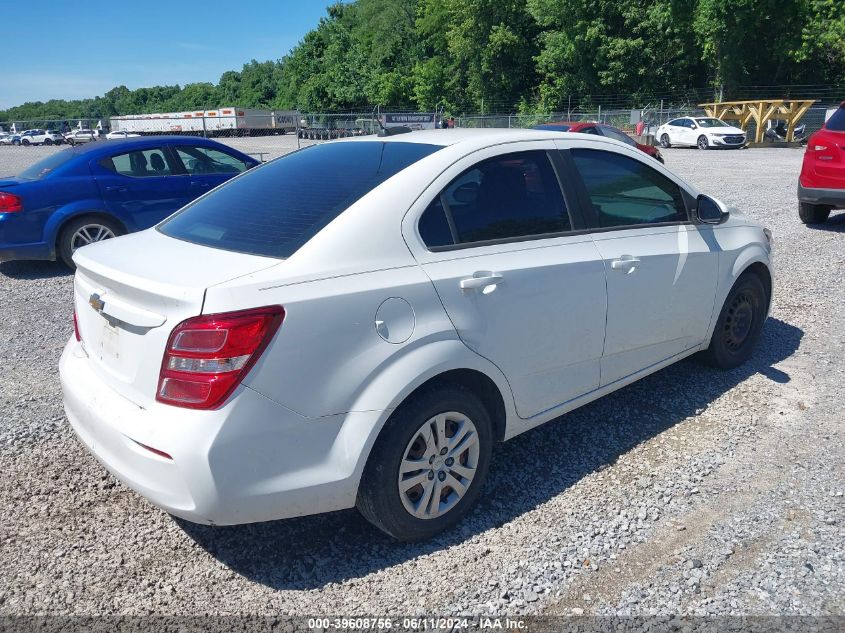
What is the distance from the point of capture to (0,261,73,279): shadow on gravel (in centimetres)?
838

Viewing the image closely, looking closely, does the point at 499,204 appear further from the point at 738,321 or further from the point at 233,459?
the point at 738,321

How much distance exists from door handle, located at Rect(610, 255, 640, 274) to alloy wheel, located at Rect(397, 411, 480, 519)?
4.07ft

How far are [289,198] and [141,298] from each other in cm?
90

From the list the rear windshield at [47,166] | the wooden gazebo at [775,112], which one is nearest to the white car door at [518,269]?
the rear windshield at [47,166]

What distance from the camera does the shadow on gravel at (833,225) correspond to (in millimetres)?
9891

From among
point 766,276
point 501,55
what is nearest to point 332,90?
point 501,55

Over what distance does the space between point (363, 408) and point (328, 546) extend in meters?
0.83

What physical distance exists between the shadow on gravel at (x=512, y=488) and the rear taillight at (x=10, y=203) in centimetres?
613

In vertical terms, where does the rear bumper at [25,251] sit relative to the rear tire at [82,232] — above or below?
below

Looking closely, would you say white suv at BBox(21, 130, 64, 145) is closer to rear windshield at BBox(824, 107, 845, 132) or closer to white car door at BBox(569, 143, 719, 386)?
rear windshield at BBox(824, 107, 845, 132)

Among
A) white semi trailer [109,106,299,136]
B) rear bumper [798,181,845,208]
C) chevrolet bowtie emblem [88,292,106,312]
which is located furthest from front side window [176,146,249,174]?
white semi trailer [109,106,299,136]

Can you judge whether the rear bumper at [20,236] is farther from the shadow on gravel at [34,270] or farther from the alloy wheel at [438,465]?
the alloy wheel at [438,465]

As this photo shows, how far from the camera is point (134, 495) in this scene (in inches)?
137

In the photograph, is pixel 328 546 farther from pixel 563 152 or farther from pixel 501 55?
pixel 501 55
